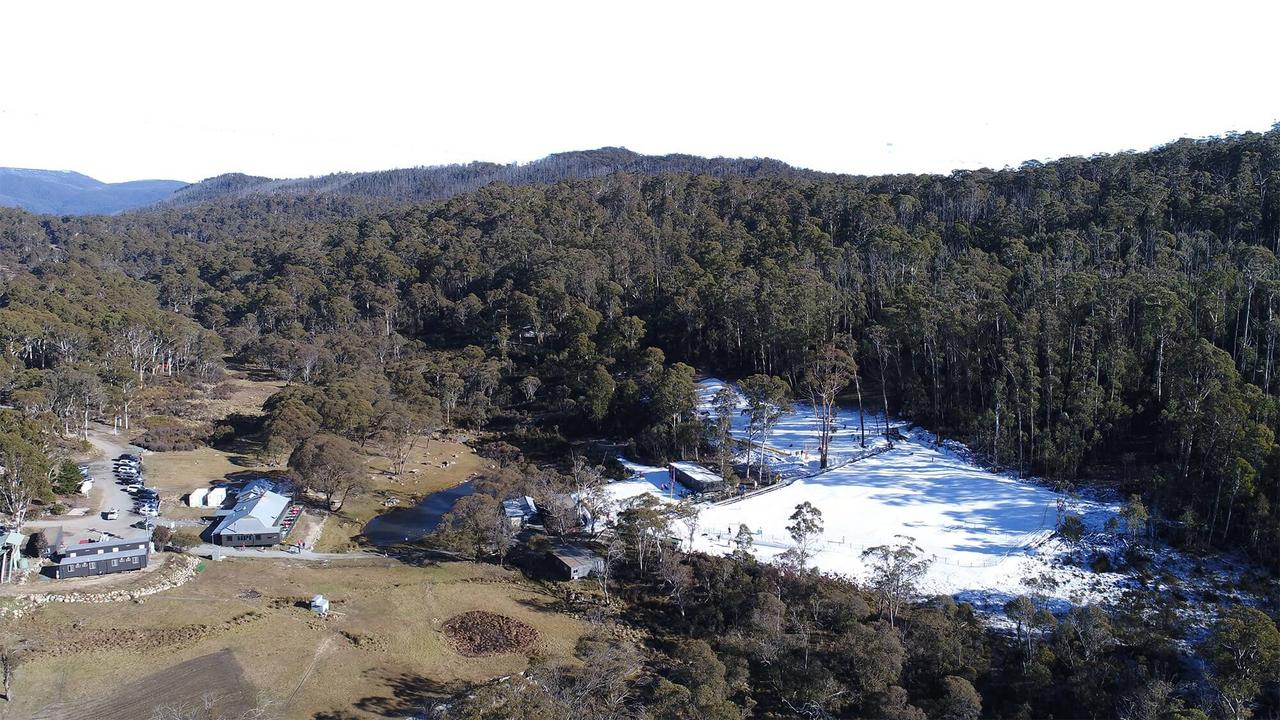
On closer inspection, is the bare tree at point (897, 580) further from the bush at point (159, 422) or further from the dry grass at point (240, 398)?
the dry grass at point (240, 398)

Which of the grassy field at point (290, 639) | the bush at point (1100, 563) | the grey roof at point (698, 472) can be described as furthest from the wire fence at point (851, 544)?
the grassy field at point (290, 639)

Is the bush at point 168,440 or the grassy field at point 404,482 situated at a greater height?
the bush at point 168,440

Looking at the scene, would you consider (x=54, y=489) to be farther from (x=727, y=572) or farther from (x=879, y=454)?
(x=879, y=454)

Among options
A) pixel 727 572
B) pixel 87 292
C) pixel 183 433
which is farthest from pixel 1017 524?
pixel 87 292

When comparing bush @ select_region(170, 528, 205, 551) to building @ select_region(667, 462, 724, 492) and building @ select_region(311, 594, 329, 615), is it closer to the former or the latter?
building @ select_region(311, 594, 329, 615)

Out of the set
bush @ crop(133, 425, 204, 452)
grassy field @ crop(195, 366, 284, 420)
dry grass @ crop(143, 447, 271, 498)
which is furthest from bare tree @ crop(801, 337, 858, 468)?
grassy field @ crop(195, 366, 284, 420)

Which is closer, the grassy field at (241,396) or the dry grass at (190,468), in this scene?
the dry grass at (190,468)

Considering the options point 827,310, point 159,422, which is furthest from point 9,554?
point 827,310
